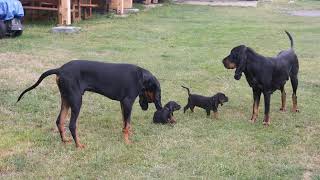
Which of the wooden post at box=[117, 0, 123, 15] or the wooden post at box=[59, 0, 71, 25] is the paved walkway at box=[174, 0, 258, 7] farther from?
the wooden post at box=[59, 0, 71, 25]

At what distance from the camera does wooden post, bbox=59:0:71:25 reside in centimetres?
1723

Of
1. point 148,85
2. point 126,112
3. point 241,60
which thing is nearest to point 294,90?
point 241,60

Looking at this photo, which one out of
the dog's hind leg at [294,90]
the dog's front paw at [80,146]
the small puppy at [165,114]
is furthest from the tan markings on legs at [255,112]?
the dog's front paw at [80,146]

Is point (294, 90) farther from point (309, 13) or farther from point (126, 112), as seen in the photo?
point (309, 13)

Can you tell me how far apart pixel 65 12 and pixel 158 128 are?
37.2 feet

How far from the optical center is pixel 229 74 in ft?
35.1

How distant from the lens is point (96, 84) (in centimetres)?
599

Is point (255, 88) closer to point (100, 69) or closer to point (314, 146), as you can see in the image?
point (314, 146)

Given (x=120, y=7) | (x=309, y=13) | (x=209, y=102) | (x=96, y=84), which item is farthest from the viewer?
(x=309, y=13)

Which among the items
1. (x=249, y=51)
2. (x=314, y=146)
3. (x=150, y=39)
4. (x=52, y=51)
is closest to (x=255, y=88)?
(x=249, y=51)

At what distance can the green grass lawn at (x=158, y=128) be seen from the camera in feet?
17.6

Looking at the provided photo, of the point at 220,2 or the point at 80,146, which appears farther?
the point at 220,2

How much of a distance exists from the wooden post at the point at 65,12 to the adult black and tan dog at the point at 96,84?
38.0 ft

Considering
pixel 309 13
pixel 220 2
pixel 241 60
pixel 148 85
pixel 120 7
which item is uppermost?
pixel 241 60
